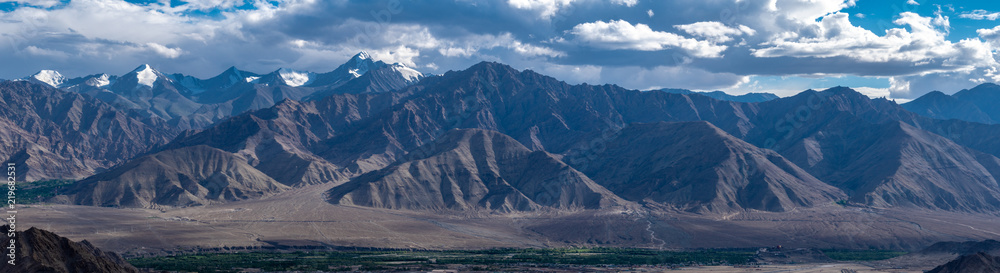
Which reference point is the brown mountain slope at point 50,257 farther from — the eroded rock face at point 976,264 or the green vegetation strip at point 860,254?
the green vegetation strip at point 860,254

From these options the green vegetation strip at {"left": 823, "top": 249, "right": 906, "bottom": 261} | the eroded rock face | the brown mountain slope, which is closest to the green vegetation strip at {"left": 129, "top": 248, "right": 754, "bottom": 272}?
the green vegetation strip at {"left": 823, "top": 249, "right": 906, "bottom": 261}

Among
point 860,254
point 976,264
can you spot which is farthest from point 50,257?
point 860,254

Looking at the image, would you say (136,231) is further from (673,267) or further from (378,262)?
(673,267)

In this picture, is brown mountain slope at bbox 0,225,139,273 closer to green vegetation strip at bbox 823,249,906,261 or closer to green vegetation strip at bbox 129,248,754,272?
green vegetation strip at bbox 129,248,754,272

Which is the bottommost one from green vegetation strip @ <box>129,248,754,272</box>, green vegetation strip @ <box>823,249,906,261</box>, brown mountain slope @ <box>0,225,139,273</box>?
green vegetation strip @ <box>823,249,906,261</box>

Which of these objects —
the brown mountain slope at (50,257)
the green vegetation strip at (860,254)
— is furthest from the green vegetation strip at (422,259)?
the brown mountain slope at (50,257)

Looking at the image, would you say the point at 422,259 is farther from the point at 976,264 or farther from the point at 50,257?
the point at 976,264
